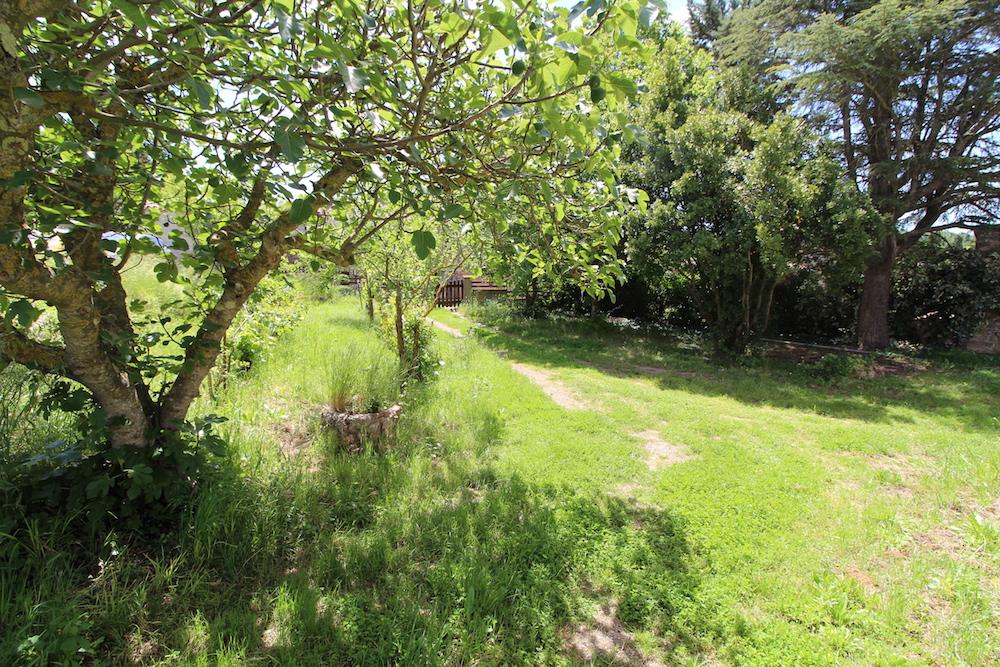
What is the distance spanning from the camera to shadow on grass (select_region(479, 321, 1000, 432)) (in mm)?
6887

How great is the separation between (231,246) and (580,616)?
2.63m

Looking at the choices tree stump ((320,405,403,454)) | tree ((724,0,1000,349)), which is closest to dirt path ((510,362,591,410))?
tree stump ((320,405,403,454))

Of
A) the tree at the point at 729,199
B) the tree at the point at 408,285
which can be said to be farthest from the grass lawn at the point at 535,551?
the tree at the point at 729,199

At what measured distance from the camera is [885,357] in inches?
413

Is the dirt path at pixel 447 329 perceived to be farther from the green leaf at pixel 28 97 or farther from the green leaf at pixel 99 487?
the green leaf at pixel 28 97

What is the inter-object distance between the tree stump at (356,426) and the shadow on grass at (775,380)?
5.01 m

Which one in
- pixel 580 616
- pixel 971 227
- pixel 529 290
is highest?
pixel 971 227

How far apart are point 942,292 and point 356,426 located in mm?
14703

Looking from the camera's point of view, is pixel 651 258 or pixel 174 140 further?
pixel 651 258

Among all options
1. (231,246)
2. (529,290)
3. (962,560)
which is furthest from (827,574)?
(529,290)

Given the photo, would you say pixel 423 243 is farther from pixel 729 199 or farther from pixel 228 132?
pixel 729 199

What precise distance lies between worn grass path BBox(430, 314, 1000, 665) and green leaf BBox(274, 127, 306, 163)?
9.07 ft

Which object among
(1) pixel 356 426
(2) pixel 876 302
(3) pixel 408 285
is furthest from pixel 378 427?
(2) pixel 876 302

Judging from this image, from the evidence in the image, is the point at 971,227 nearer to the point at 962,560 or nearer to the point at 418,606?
the point at 962,560
